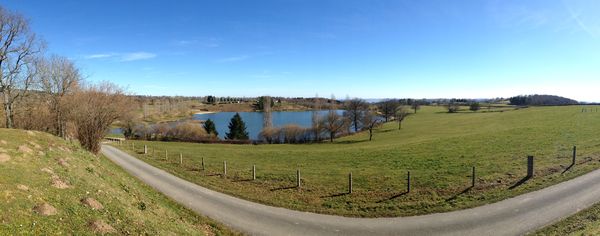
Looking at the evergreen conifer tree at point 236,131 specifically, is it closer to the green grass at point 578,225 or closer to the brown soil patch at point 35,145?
the brown soil patch at point 35,145

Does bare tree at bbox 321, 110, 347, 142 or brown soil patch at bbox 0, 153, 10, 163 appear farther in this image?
bare tree at bbox 321, 110, 347, 142

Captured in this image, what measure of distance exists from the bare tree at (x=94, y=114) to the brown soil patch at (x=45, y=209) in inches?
1018

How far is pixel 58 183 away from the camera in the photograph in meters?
10.3

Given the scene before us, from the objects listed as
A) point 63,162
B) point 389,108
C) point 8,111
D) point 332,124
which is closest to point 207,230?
point 63,162

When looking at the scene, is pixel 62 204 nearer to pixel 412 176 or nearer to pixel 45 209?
pixel 45 209

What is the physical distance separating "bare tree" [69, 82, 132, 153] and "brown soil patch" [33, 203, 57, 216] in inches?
1018

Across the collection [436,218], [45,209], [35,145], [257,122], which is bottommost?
[257,122]

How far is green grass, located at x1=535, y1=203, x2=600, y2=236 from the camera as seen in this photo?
1055cm

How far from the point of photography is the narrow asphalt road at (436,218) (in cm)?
1234

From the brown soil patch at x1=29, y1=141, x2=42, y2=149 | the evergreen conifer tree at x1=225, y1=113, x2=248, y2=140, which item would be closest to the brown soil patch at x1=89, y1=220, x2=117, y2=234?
the brown soil patch at x1=29, y1=141, x2=42, y2=149

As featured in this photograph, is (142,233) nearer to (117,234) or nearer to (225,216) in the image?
(117,234)

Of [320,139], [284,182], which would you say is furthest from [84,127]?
[320,139]

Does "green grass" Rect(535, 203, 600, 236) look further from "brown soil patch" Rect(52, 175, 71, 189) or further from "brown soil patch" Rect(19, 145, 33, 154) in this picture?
"brown soil patch" Rect(19, 145, 33, 154)

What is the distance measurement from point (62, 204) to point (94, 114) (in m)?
25.5
